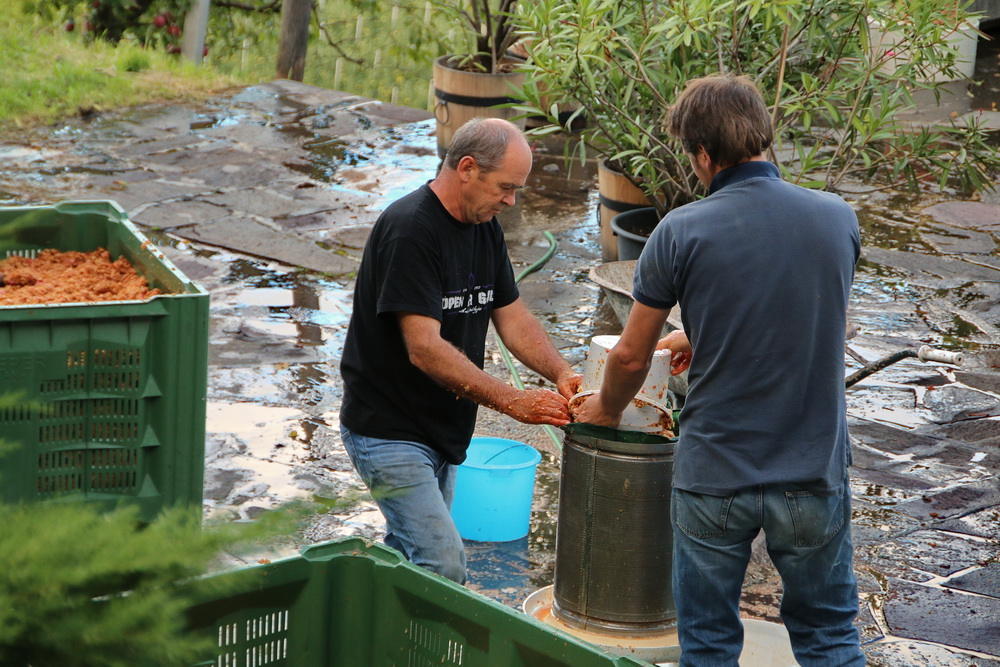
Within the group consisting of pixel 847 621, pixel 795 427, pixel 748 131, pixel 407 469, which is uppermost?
pixel 748 131

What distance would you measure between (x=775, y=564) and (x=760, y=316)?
2.02 ft

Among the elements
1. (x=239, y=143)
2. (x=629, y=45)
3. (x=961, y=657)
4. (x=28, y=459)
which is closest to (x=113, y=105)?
(x=239, y=143)

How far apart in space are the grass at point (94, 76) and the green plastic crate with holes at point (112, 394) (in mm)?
7405

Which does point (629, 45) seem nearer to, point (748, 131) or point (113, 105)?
point (748, 131)

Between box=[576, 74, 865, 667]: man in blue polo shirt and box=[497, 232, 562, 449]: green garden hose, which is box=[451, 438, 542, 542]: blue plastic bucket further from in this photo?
box=[576, 74, 865, 667]: man in blue polo shirt

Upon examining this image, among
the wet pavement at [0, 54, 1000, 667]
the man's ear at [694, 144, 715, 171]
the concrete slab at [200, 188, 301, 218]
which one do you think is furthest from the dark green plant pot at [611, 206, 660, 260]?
the man's ear at [694, 144, 715, 171]

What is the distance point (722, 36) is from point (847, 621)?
163 inches

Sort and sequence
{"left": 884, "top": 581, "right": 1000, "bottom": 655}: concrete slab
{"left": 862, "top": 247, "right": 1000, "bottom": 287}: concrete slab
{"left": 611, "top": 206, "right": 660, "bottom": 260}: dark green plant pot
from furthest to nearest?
1. {"left": 862, "top": 247, "right": 1000, "bottom": 287}: concrete slab
2. {"left": 611, "top": 206, "right": 660, "bottom": 260}: dark green plant pot
3. {"left": 884, "top": 581, "right": 1000, "bottom": 655}: concrete slab

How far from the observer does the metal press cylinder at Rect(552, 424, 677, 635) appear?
321cm

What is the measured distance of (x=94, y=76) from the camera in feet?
36.7

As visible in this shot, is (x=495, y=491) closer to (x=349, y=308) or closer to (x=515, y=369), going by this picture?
(x=515, y=369)

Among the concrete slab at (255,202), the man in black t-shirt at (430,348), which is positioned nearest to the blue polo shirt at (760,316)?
the man in black t-shirt at (430,348)

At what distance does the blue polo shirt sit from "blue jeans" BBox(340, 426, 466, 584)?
0.66 meters

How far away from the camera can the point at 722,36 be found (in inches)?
241
